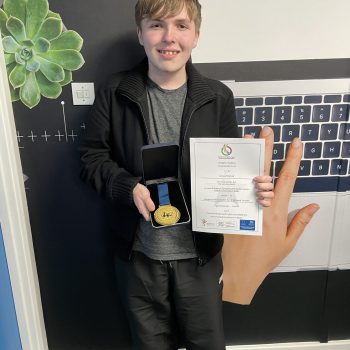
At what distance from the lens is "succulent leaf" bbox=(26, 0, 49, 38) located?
1.18m

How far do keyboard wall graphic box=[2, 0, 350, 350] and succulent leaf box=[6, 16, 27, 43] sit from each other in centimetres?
13

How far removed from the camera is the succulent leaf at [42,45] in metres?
1.21

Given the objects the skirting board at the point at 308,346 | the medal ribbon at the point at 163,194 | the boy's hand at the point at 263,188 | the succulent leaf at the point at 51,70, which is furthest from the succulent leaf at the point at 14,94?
the skirting board at the point at 308,346

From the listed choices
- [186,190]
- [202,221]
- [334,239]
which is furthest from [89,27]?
[334,239]

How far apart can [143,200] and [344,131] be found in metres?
0.79

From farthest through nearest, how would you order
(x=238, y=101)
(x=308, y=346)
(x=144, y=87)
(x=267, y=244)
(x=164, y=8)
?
(x=308, y=346) → (x=267, y=244) → (x=238, y=101) → (x=144, y=87) → (x=164, y=8)

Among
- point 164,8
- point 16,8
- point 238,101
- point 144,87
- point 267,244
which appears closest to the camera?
point 164,8

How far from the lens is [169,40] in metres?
1.00

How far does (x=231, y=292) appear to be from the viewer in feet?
4.90

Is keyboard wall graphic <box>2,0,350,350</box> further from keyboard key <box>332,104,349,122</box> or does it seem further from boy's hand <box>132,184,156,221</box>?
boy's hand <box>132,184,156,221</box>

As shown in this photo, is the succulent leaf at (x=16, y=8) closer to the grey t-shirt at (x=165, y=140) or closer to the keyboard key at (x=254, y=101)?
the grey t-shirt at (x=165, y=140)

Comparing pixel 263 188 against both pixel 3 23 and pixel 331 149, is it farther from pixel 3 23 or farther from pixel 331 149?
pixel 3 23

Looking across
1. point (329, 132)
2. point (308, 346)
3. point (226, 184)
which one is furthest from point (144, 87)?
point (308, 346)

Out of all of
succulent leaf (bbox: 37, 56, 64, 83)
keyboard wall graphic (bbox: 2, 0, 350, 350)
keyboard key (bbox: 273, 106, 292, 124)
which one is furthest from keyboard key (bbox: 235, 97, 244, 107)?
succulent leaf (bbox: 37, 56, 64, 83)
